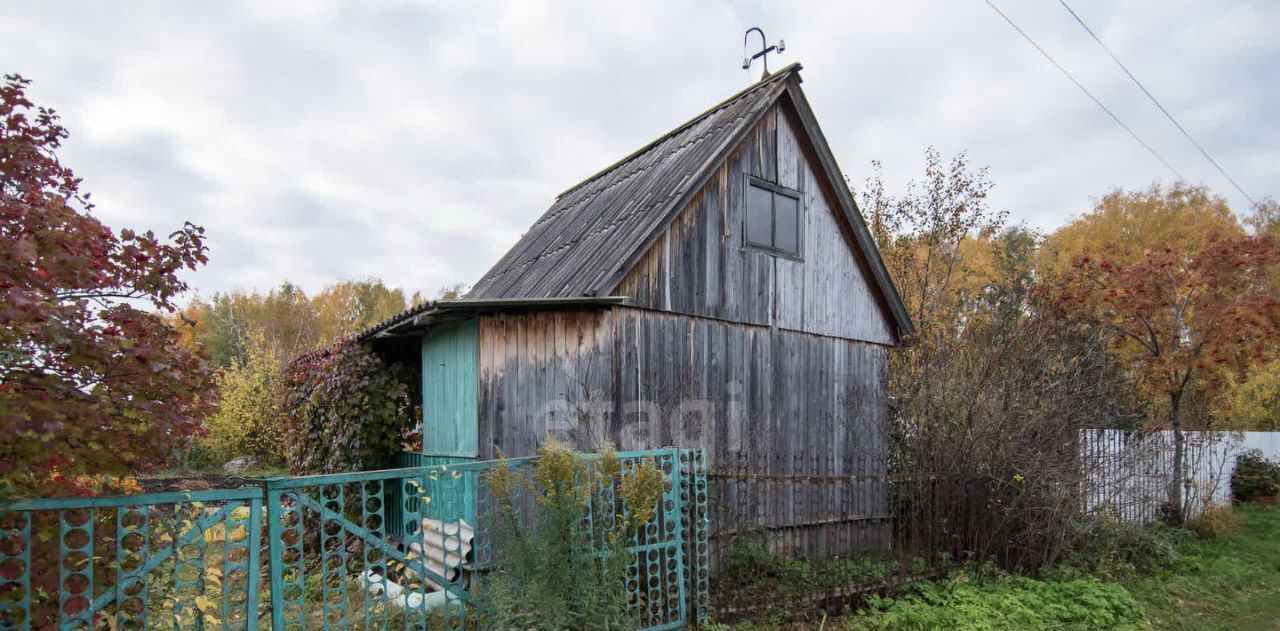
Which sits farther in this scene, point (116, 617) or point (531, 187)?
point (531, 187)

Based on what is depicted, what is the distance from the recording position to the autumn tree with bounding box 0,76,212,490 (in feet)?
9.60

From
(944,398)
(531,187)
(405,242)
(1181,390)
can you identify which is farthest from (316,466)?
(405,242)

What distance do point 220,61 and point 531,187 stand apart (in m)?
18.6

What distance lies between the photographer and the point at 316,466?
10.7 meters

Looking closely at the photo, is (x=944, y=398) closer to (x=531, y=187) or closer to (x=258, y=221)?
(x=531, y=187)

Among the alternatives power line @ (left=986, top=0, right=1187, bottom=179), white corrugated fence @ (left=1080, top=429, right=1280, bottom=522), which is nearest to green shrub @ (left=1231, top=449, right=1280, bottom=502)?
white corrugated fence @ (left=1080, top=429, right=1280, bottom=522)

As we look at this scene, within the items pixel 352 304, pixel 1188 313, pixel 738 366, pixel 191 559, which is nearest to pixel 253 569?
pixel 191 559

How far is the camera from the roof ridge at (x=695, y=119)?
950 cm

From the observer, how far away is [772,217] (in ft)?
30.5

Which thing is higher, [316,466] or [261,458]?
[316,466]

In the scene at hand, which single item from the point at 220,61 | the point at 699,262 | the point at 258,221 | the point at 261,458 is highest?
the point at 258,221

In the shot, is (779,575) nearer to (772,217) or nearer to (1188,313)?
(772,217)

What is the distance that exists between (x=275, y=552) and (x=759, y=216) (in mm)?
6942

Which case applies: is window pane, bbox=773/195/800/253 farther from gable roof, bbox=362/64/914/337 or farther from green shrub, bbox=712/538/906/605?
green shrub, bbox=712/538/906/605
